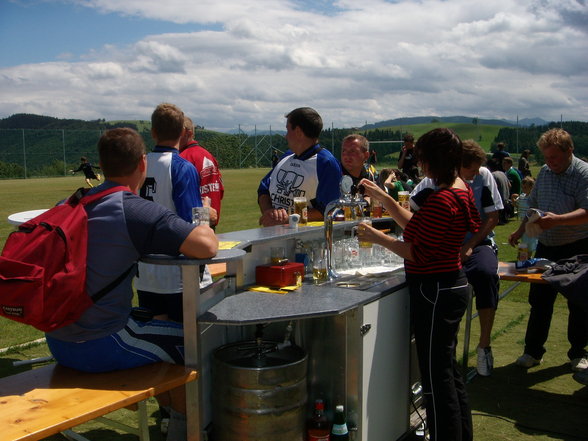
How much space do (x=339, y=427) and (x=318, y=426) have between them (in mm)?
110

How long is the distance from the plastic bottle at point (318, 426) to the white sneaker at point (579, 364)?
8.40ft

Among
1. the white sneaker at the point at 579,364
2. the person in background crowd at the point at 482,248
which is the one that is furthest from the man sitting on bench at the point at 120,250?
the white sneaker at the point at 579,364

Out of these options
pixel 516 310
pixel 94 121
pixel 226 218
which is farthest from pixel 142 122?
pixel 516 310

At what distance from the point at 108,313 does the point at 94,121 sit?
2952 inches

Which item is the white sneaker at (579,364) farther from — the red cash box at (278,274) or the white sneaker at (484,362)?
Answer: the red cash box at (278,274)

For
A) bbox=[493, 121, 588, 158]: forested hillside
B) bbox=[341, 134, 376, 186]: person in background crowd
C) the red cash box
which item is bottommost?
the red cash box

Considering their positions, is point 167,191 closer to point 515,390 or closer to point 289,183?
point 289,183

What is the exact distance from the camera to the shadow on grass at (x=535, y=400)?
153 inches

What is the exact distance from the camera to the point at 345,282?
3.58 m

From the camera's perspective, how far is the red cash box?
336 centimetres

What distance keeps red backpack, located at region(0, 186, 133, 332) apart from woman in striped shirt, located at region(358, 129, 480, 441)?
1489mm

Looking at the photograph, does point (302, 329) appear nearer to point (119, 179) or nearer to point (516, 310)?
point (119, 179)

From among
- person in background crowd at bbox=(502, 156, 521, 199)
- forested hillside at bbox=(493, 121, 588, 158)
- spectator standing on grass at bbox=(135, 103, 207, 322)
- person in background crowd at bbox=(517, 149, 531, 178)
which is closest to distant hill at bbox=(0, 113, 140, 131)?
forested hillside at bbox=(493, 121, 588, 158)

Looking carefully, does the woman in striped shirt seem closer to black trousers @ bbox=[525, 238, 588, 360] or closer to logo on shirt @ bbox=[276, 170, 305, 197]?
logo on shirt @ bbox=[276, 170, 305, 197]
